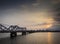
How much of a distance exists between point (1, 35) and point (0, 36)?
10cm

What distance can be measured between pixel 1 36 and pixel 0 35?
0.15 m

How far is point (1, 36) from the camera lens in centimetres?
1043

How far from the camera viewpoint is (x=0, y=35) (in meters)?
10.5

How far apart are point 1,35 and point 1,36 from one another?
81 millimetres

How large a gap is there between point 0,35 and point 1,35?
0.09m

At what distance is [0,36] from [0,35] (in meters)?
0.12

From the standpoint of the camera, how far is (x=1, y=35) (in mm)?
10484

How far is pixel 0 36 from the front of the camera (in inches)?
411
